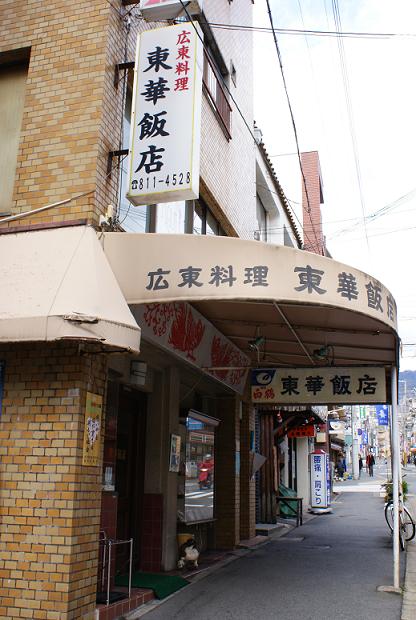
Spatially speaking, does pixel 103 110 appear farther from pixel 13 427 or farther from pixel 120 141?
pixel 13 427

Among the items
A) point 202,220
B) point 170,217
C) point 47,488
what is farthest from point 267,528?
point 47,488

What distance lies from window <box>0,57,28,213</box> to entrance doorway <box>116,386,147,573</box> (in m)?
3.30

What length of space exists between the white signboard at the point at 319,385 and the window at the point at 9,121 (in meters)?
5.94

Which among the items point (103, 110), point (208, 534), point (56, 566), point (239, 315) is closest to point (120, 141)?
point (103, 110)

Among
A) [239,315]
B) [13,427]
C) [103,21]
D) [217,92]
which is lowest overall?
[13,427]

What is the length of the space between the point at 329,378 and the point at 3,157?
650cm

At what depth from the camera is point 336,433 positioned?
43688 millimetres

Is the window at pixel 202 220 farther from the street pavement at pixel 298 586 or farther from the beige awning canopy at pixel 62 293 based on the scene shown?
the street pavement at pixel 298 586

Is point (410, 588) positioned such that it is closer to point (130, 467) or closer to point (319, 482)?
point (130, 467)

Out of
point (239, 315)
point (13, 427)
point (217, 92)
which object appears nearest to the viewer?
point (13, 427)

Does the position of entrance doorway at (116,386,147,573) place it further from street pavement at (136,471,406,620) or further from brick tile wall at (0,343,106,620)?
brick tile wall at (0,343,106,620)

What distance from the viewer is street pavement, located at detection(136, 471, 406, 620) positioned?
728 cm

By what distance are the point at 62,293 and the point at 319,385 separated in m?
6.38

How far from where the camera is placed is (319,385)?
1078 centimetres
